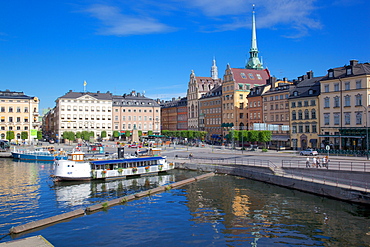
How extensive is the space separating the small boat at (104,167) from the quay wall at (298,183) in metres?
8.06

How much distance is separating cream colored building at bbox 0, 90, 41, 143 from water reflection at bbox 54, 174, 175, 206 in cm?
8496

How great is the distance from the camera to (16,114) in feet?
415

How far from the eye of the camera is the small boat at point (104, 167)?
50.2 meters

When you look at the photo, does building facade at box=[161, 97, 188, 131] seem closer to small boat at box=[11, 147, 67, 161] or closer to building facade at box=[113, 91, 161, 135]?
building facade at box=[113, 91, 161, 135]

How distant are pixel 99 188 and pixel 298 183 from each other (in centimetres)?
2508

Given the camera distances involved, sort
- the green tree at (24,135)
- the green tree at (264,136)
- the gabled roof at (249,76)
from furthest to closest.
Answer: the green tree at (24,135)
the gabled roof at (249,76)
the green tree at (264,136)

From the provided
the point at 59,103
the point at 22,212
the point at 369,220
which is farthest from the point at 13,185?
the point at 59,103

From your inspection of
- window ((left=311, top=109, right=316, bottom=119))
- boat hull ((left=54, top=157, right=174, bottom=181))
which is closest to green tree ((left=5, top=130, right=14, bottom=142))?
boat hull ((left=54, top=157, right=174, bottom=181))

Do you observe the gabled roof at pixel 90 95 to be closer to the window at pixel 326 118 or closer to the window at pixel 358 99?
the window at pixel 326 118

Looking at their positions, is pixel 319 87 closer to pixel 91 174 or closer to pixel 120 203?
pixel 91 174

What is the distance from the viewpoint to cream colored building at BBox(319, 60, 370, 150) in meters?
67.9

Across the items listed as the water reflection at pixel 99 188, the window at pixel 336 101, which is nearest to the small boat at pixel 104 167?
the water reflection at pixel 99 188

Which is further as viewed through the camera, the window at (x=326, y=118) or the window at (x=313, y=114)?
the window at (x=313, y=114)

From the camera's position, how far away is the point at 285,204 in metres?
35.3
